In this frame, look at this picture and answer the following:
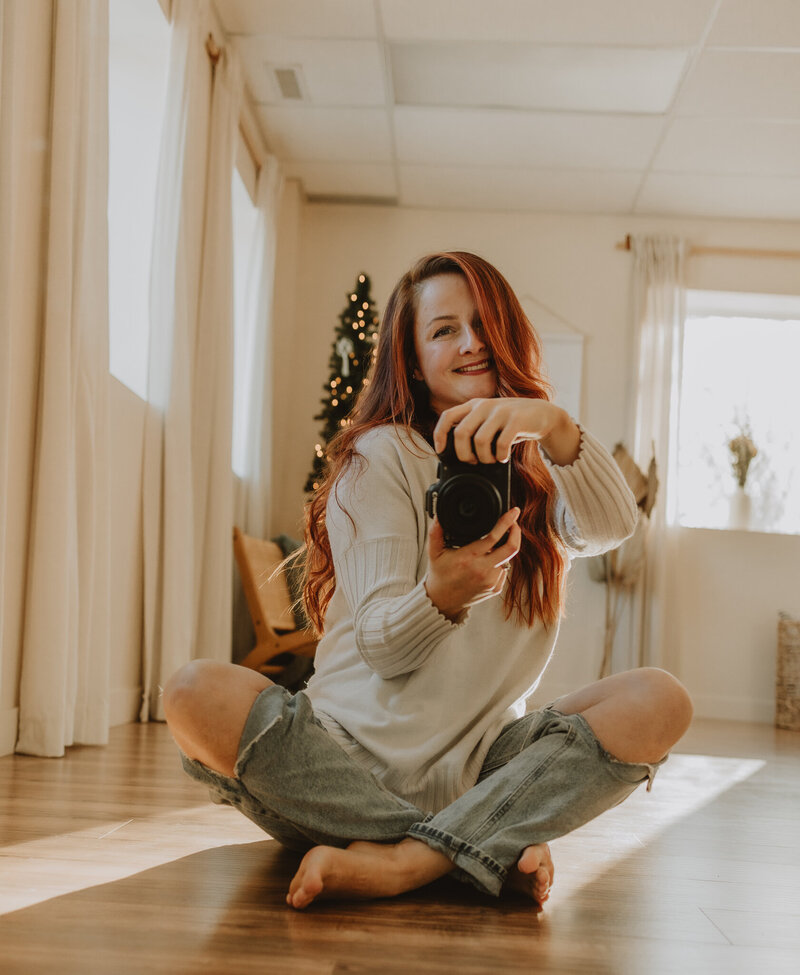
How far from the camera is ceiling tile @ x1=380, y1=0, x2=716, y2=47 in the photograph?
11.6 feet

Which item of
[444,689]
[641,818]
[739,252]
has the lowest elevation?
[641,818]

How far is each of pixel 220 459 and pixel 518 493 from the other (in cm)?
251

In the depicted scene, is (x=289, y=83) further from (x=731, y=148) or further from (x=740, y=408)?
(x=740, y=408)

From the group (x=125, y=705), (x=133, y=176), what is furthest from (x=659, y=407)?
(x=125, y=705)

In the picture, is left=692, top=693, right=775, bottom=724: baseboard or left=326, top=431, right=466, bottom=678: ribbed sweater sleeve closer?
left=326, top=431, right=466, bottom=678: ribbed sweater sleeve

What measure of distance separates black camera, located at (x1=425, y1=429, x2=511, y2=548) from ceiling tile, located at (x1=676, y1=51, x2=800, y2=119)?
3240mm

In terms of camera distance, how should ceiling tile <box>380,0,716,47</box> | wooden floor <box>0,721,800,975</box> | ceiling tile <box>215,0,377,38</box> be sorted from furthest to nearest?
ceiling tile <box>215,0,377,38</box> → ceiling tile <box>380,0,716,47</box> → wooden floor <box>0,721,800,975</box>

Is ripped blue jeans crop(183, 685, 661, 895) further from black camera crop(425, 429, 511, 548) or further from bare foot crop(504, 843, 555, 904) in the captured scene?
black camera crop(425, 429, 511, 548)

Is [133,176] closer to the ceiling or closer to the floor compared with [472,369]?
closer to the ceiling

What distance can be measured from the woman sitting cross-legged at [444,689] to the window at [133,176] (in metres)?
2.11

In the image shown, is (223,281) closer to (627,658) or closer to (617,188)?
(617,188)

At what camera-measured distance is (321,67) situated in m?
4.05

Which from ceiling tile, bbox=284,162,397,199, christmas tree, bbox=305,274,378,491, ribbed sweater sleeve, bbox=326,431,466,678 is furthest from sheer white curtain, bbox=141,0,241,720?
ribbed sweater sleeve, bbox=326,431,466,678

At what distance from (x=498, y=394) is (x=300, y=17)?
2759 millimetres
